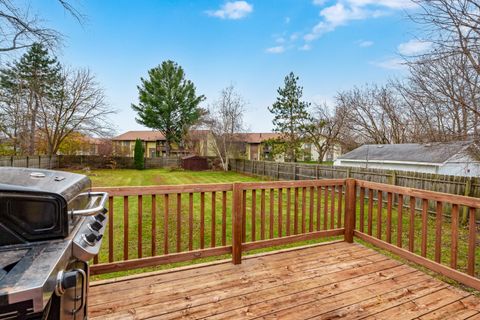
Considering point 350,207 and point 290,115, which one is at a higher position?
point 290,115

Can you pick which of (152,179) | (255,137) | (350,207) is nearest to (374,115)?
(152,179)

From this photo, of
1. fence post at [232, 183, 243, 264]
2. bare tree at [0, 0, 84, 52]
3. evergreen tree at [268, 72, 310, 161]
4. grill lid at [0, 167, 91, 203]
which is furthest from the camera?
evergreen tree at [268, 72, 310, 161]

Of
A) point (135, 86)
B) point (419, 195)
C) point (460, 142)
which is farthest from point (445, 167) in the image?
point (135, 86)

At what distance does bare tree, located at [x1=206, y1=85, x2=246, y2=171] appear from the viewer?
1877 cm

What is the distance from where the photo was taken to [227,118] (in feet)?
62.0

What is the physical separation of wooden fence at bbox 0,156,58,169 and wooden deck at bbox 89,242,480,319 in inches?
515

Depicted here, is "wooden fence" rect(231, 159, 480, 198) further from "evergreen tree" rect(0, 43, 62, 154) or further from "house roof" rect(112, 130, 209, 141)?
"house roof" rect(112, 130, 209, 141)

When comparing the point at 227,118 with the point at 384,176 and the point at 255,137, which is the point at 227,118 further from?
the point at 255,137

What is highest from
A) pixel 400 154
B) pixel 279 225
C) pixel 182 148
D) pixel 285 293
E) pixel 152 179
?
pixel 182 148

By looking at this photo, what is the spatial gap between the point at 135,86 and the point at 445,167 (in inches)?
916

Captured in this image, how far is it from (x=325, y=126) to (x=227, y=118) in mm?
7051

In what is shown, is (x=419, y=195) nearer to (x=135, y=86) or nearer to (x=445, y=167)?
(x=445, y=167)

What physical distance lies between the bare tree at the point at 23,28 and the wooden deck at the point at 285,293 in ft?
15.1

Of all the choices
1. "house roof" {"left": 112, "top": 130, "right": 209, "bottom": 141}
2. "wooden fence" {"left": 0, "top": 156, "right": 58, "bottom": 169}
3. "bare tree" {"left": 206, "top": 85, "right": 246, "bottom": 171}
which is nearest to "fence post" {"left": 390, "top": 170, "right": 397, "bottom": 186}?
"bare tree" {"left": 206, "top": 85, "right": 246, "bottom": 171}
